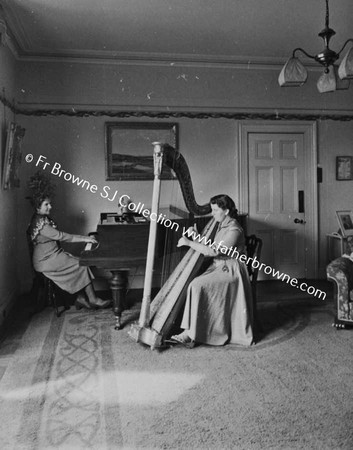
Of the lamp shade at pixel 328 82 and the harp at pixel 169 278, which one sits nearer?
the harp at pixel 169 278

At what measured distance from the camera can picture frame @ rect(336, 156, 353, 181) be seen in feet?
20.2

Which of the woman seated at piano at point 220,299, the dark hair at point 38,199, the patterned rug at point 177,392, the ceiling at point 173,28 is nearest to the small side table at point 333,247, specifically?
the patterned rug at point 177,392

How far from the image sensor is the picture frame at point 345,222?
5.72 m

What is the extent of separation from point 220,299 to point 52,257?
1928 millimetres

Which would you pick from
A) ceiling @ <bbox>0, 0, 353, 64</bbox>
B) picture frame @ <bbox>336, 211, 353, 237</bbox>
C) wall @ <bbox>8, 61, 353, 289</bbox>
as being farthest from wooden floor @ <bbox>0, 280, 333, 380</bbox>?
ceiling @ <bbox>0, 0, 353, 64</bbox>

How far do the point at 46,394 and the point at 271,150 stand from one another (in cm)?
431

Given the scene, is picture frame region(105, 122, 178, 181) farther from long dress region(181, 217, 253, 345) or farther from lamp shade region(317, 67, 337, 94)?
lamp shade region(317, 67, 337, 94)

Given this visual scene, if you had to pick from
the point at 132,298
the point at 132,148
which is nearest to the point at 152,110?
the point at 132,148

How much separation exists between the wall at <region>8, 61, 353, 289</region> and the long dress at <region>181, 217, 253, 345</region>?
1.80 metres

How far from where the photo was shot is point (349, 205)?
6.25 metres

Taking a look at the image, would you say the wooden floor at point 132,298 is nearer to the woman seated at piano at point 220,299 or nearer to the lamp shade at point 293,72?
the woman seated at piano at point 220,299

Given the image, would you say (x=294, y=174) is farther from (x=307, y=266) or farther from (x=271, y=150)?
(x=307, y=266)

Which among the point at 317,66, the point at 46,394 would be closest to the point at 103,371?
the point at 46,394

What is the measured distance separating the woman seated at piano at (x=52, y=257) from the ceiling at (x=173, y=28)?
174 centimetres
